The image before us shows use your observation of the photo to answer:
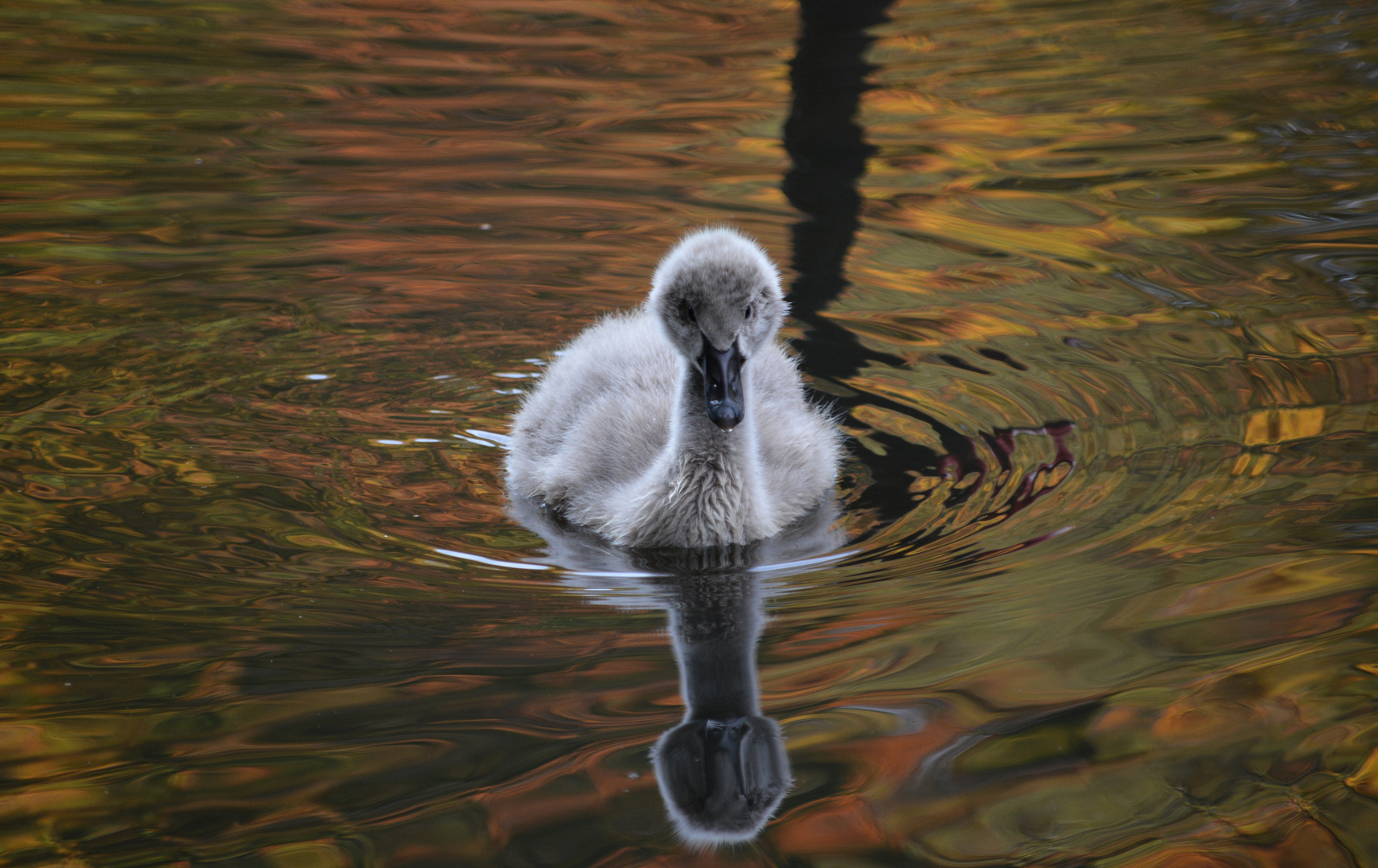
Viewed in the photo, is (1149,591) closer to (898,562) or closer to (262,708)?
(898,562)

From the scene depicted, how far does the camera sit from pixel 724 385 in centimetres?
387

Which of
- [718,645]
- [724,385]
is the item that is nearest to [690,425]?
[724,385]

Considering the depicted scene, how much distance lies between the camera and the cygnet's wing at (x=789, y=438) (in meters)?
4.36

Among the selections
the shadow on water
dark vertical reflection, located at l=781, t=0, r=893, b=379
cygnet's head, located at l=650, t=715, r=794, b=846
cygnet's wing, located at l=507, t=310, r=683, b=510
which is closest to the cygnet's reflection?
cygnet's head, located at l=650, t=715, r=794, b=846

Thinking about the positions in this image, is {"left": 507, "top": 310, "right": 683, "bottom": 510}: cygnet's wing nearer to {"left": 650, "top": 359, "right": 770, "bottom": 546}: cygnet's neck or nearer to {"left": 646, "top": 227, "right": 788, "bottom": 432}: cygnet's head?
{"left": 650, "top": 359, "right": 770, "bottom": 546}: cygnet's neck

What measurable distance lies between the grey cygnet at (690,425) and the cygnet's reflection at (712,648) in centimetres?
8

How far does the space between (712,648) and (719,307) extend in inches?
39.2

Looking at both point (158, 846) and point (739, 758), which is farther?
point (739, 758)

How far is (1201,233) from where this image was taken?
6.21 m

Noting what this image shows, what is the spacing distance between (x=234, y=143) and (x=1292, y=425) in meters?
5.37

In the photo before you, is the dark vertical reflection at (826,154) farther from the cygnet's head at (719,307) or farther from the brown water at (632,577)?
the cygnet's head at (719,307)

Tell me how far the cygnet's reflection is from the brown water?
0.05 meters

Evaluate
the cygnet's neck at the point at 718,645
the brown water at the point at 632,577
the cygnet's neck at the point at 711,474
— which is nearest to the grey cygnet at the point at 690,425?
the cygnet's neck at the point at 711,474

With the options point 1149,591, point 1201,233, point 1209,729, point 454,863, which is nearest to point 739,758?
point 454,863
